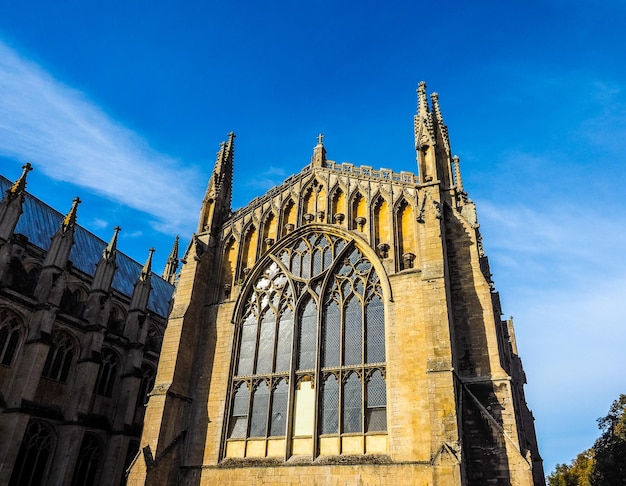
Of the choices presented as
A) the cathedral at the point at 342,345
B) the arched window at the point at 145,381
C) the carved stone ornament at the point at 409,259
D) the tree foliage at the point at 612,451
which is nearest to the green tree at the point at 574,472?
the tree foliage at the point at 612,451

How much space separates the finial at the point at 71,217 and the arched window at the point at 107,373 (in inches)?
334

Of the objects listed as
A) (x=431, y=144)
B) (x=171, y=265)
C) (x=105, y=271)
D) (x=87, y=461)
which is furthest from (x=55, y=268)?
(x=171, y=265)

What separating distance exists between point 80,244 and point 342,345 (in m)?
29.6

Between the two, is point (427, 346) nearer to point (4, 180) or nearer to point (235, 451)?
point (235, 451)

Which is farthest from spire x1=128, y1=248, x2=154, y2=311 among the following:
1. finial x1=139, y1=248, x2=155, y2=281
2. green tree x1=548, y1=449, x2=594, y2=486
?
green tree x1=548, y1=449, x2=594, y2=486

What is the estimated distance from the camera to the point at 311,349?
1847 cm

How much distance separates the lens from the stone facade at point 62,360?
26016 millimetres

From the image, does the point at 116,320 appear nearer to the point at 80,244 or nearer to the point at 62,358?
the point at 62,358

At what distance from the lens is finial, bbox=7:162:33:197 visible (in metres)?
28.5

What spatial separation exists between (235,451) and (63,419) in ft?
50.2

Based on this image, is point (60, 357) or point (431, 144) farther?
point (60, 357)

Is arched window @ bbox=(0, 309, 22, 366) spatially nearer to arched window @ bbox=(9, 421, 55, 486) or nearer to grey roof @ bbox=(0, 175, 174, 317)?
arched window @ bbox=(9, 421, 55, 486)

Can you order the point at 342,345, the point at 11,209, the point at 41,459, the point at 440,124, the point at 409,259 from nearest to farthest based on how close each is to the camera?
the point at 342,345 → the point at 409,259 → the point at 440,124 → the point at 41,459 → the point at 11,209

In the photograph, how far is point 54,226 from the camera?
37.1 meters
